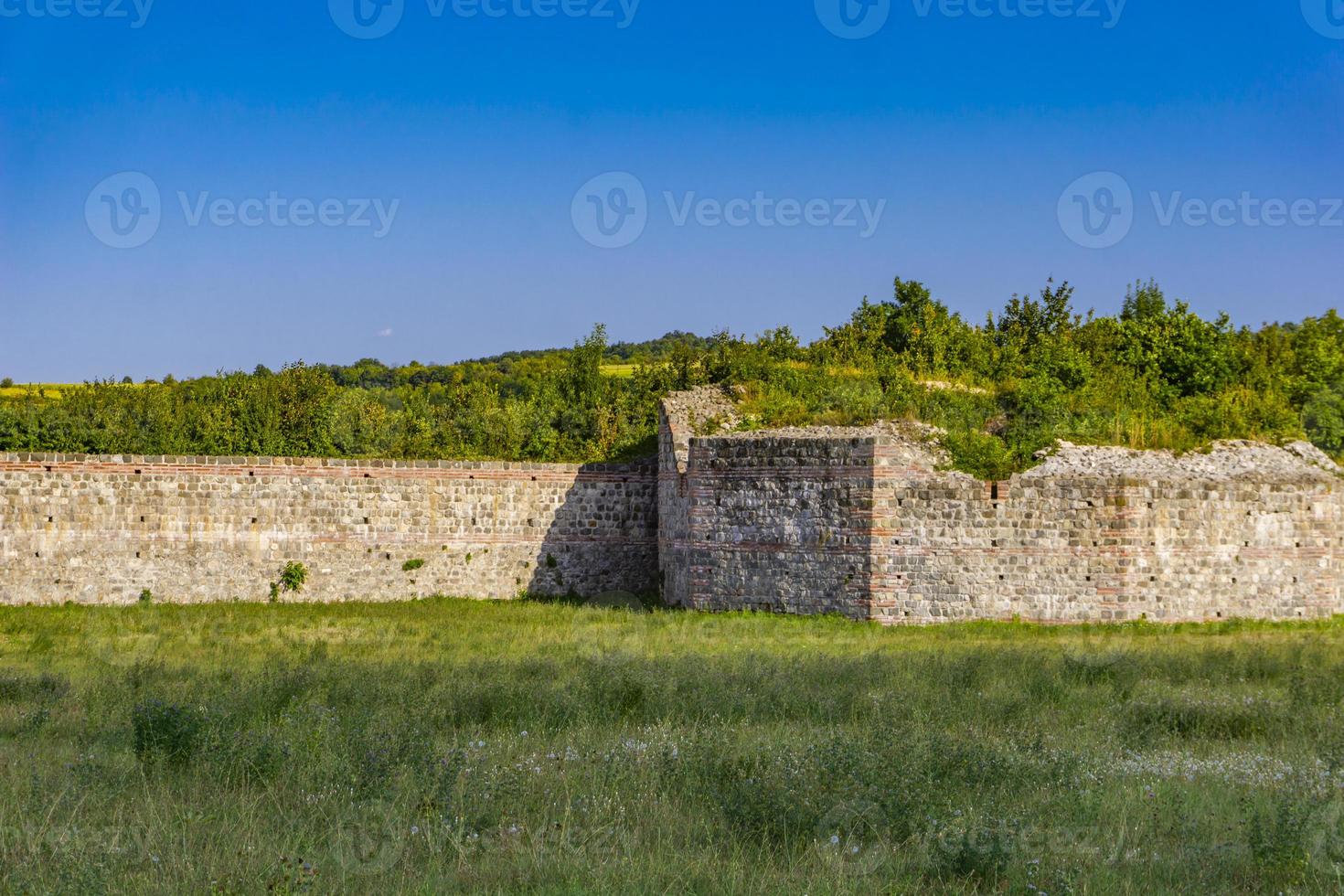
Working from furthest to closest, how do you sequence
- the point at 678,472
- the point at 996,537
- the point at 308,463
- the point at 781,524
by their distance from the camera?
the point at 308,463
the point at 678,472
the point at 781,524
the point at 996,537

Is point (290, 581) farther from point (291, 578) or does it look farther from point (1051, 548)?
point (1051, 548)

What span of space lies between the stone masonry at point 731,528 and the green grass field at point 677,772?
3592 millimetres

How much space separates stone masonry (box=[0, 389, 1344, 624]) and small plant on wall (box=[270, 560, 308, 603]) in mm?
150

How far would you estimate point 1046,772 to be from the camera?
783cm

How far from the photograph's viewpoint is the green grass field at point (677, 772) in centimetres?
617

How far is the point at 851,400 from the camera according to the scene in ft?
65.0

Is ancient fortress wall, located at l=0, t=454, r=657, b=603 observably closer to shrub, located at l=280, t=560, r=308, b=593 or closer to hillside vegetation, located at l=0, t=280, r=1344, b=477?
shrub, located at l=280, t=560, r=308, b=593

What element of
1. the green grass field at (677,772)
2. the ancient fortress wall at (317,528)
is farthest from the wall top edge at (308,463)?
the green grass field at (677,772)

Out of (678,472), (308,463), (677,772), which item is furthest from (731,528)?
(677,772)

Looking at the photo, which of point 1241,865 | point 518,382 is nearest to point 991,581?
point 1241,865

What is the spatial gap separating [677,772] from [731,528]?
10.1 metres

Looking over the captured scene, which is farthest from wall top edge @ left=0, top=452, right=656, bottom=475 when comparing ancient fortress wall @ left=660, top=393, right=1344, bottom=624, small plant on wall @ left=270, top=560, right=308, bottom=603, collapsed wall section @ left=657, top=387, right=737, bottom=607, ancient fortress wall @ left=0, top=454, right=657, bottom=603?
ancient fortress wall @ left=660, top=393, right=1344, bottom=624

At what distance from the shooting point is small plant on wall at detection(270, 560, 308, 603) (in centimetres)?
1966

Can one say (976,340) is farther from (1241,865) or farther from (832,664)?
(1241,865)
